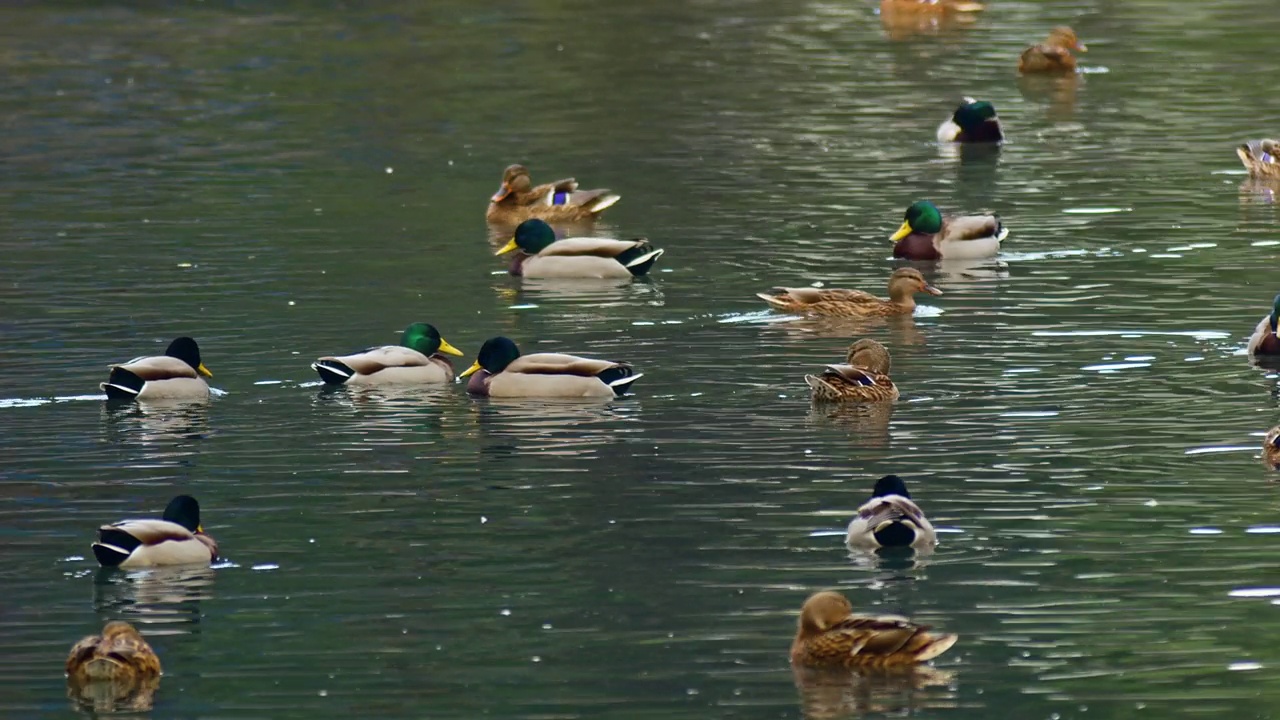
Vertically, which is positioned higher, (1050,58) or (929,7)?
(1050,58)

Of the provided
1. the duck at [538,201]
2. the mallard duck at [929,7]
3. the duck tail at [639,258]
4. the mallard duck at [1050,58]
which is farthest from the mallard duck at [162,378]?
the mallard duck at [929,7]

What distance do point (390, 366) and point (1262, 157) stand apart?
47.8 ft

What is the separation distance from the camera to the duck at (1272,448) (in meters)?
16.3

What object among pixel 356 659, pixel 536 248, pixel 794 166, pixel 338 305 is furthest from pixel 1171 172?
pixel 356 659

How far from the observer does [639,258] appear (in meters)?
25.7

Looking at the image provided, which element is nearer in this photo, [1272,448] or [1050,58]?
[1272,448]

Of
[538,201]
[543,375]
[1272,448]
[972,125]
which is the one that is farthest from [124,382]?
[972,125]

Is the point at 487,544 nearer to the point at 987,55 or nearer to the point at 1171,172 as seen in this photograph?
the point at 1171,172

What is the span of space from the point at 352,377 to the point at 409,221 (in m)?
9.45

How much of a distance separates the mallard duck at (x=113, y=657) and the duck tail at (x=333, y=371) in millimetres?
7969

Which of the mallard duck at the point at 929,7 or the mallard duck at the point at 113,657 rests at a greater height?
the mallard duck at the point at 113,657

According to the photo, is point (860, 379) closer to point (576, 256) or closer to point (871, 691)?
point (871, 691)

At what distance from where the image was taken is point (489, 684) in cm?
1234

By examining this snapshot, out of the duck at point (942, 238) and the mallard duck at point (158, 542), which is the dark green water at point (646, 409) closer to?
the mallard duck at point (158, 542)
